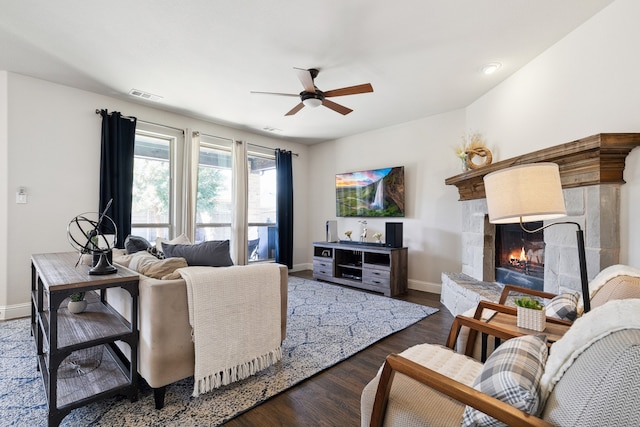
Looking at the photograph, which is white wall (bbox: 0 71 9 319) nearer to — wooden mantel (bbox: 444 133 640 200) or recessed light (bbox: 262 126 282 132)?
recessed light (bbox: 262 126 282 132)

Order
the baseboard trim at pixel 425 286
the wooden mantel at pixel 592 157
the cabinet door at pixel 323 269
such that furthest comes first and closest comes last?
1. the cabinet door at pixel 323 269
2. the baseboard trim at pixel 425 286
3. the wooden mantel at pixel 592 157

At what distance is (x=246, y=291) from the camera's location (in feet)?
6.15

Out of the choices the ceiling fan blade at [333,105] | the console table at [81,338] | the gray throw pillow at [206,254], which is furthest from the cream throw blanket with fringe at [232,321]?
the ceiling fan blade at [333,105]

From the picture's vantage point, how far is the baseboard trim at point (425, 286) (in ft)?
13.8

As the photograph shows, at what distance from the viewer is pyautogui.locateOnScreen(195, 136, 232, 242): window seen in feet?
15.2

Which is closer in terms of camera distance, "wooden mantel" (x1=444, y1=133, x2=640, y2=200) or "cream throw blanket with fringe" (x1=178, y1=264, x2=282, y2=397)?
"cream throw blanket with fringe" (x1=178, y1=264, x2=282, y2=397)

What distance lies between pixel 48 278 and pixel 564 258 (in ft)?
11.4

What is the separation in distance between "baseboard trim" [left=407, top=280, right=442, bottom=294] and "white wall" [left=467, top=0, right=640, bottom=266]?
2.10 metres

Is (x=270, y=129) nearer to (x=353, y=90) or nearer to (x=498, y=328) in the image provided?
(x=353, y=90)

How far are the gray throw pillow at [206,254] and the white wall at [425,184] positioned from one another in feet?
10.5

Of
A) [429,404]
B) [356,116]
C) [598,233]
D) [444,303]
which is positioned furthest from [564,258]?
[356,116]

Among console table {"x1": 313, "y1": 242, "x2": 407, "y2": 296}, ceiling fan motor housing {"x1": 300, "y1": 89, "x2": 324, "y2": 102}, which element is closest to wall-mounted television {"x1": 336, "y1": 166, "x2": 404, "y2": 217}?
console table {"x1": 313, "y1": 242, "x2": 407, "y2": 296}

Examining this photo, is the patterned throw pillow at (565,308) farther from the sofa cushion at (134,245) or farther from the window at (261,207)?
the window at (261,207)

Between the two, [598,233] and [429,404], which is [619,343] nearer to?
[429,404]
